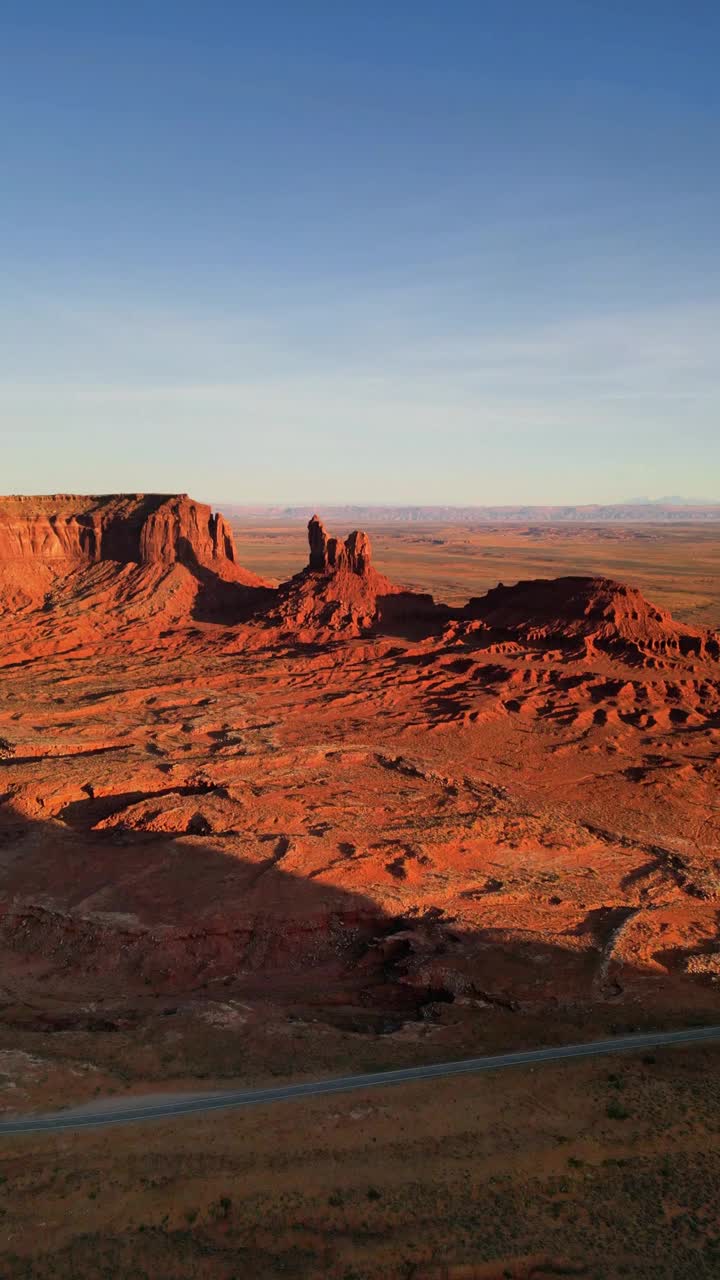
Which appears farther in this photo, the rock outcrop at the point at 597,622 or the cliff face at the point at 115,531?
the cliff face at the point at 115,531

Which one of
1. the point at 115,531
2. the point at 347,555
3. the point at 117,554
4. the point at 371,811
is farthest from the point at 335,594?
the point at 371,811

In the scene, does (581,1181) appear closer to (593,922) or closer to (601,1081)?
(601,1081)

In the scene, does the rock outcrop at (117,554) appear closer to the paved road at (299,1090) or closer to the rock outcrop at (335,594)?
the rock outcrop at (335,594)

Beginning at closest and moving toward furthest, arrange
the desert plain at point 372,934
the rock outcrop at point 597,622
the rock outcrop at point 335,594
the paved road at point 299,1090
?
the desert plain at point 372,934
the paved road at point 299,1090
the rock outcrop at point 597,622
the rock outcrop at point 335,594

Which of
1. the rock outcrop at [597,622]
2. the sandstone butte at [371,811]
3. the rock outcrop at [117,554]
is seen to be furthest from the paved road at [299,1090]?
the rock outcrop at [117,554]

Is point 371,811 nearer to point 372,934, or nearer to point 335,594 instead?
point 372,934

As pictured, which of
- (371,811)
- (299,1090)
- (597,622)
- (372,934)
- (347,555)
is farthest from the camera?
(347,555)

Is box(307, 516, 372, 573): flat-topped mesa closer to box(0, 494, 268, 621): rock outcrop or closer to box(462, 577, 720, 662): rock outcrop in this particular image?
box(0, 494, 268, 621): rock outcrop
